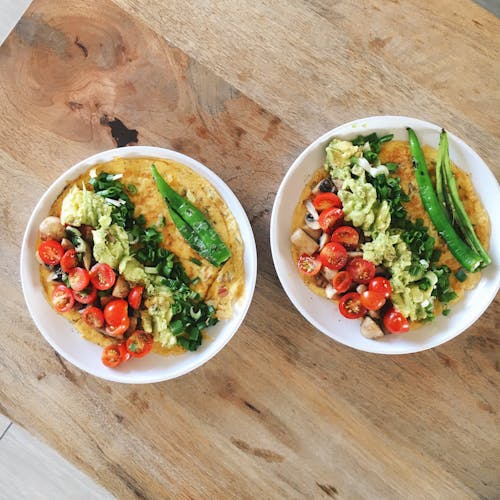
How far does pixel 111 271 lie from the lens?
324 cm

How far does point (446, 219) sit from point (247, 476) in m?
2.18

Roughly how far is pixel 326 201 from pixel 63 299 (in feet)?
5.71

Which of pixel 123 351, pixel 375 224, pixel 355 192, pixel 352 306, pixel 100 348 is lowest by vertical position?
pixel 100 348

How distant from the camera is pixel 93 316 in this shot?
3299 mm

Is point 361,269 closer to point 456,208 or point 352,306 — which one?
point 352,306

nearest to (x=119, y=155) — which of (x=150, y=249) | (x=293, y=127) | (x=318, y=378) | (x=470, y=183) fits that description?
(x=150, y=249)

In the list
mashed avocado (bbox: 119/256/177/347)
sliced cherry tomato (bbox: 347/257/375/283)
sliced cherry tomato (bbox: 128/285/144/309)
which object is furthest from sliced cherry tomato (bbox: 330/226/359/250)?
sliced cherry tomato (bbox: 128/285/144/309)

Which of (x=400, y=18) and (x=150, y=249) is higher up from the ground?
(x=400, y=18)

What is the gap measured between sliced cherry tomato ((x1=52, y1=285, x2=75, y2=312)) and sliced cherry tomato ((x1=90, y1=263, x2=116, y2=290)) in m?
0.19

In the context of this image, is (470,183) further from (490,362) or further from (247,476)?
(247,476)

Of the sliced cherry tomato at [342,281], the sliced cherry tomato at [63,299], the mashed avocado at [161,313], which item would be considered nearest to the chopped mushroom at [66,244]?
the sliced cherry tomato at [63,299]

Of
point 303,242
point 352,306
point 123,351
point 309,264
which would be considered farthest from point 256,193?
point 123,351

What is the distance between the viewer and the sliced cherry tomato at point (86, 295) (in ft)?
10.8

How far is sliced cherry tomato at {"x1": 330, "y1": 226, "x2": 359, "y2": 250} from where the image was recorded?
129 inches
